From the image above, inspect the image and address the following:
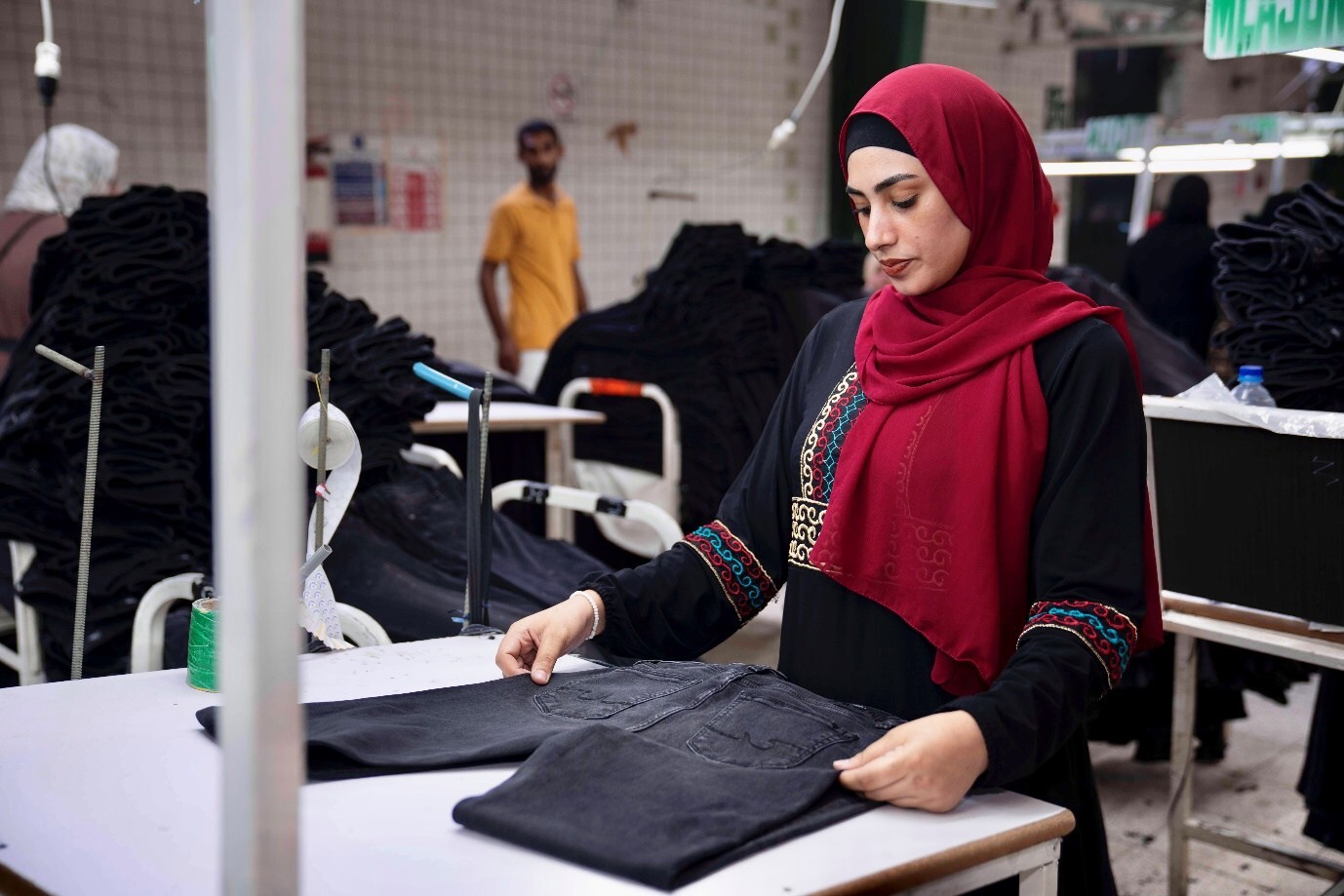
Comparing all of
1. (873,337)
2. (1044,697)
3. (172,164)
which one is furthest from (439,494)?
(172,164)

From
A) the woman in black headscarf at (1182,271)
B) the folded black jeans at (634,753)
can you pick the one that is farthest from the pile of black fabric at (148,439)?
the woman in black headscarf at (1182,271)

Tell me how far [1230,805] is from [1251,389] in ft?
4.00

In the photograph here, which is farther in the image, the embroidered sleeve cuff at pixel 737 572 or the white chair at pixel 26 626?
the white chair at pixel 26 626

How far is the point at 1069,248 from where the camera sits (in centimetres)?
953

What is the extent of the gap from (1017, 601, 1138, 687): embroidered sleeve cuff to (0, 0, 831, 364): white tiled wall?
14.8ft

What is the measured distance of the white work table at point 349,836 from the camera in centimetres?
93

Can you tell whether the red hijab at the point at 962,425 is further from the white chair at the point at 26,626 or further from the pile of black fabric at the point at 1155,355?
the pile of black fabric at the point at 1155,355

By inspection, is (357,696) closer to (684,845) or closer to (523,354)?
(684,845)

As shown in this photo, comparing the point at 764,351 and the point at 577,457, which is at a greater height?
the point at 764,351

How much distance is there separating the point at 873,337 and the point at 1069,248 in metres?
8.65

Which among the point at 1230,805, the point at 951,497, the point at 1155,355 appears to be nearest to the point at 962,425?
the point at 951,497

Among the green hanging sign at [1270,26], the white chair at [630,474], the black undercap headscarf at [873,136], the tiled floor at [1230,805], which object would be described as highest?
the green hanging sign at [1270,26]

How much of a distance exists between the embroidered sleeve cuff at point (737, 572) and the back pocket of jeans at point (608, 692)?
0.51 ft

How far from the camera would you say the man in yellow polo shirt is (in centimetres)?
532
